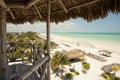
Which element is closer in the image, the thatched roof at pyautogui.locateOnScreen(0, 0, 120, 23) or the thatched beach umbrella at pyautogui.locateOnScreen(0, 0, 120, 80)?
the thatched beach umbrella at pyautogui.locateOnScreen(0, 0, 120, 80)

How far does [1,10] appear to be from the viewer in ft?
9.02

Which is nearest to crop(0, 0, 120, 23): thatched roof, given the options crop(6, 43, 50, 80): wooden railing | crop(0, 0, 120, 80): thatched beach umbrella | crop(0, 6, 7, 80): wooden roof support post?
crop(0, 0, 120, 80): thatched beach umbrella

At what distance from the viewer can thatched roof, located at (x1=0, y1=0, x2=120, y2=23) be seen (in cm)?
289

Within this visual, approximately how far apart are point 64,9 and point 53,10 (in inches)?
17.0

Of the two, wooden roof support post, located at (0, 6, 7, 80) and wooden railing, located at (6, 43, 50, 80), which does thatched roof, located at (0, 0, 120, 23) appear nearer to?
wooden roof support post, located at (0, 6, 7, 80)

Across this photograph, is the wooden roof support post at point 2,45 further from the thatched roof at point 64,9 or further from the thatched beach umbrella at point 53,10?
the thatched roof at point 64,9

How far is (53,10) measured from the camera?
3922 mm

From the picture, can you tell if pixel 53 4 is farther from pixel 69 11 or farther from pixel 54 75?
pixel 54 75

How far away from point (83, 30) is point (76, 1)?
146 metres

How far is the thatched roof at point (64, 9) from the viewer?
114 inches

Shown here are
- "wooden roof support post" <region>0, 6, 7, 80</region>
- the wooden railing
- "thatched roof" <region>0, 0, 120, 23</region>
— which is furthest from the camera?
"thatched roof" <region>0, 0, 120, 23</region>

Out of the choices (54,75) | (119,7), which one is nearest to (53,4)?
(119,7)

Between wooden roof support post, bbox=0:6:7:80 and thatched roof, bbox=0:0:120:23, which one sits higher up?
thatched roof, bbox=0:0:120:23

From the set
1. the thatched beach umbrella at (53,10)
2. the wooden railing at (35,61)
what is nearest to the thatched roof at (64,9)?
the thatched beach umbrella at (53,10)
